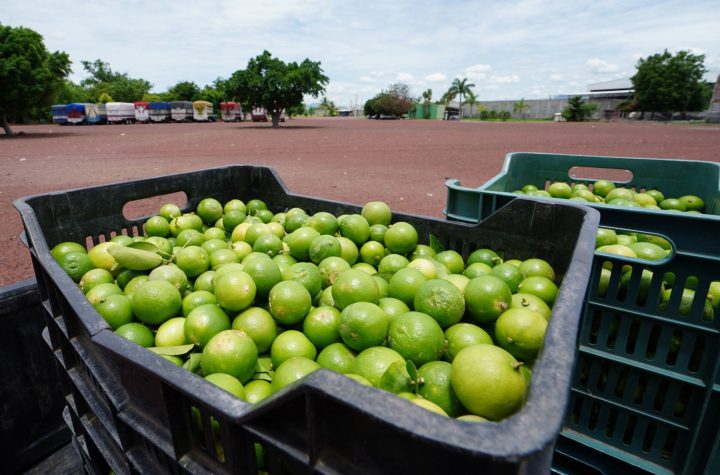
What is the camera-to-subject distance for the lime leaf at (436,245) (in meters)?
2.77

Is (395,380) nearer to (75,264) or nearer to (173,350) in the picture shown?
(173,350)

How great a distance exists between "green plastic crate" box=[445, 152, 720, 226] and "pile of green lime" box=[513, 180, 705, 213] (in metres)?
0.11

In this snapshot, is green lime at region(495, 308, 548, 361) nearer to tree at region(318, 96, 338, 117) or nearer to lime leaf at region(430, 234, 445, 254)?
lime leaf at region(430, 234, 445, 254)

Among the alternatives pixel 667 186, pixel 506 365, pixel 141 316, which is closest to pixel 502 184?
pixel 667 186

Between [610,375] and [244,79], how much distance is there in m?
35.5

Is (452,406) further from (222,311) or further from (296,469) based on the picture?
(222,311)

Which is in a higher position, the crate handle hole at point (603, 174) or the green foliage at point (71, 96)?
the green foliage at point (71, 96)

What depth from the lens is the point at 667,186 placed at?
3816mm

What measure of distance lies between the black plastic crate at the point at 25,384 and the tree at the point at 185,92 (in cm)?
7596

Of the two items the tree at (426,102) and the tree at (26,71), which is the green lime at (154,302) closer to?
the tree at (26,71)

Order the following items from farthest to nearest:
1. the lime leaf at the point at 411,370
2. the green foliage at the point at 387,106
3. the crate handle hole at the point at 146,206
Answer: the green foliage at the point at 387,106, the crate handle hole at the point at 146,206, the lime leaf at the point at 411,370

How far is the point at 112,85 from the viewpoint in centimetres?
7438

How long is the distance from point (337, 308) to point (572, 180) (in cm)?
308

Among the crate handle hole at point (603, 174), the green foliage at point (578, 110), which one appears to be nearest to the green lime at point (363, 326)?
the crate handle hole at point (603, 174)
